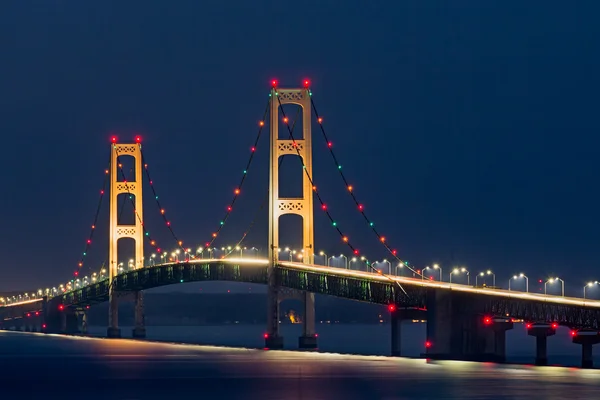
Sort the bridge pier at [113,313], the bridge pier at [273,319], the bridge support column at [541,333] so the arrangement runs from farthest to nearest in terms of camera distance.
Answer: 1. the bridge pier at [113,313]
2. the bridge pier at [273,319]
3. the bridge support column at [541,333]

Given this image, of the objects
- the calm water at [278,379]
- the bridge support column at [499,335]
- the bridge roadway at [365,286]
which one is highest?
the bridge roadway at [365,286]

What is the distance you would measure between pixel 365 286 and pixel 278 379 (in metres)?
38.4

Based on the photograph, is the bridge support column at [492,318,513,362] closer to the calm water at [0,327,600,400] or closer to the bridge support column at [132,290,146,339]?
the calm water at [0,327,600,400]

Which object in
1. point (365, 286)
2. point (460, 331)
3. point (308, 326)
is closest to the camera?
point (460, 331)

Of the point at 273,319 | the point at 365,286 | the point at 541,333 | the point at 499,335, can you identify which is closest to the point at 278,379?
the point at 499,335

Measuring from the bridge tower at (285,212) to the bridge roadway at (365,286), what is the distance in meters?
1.53

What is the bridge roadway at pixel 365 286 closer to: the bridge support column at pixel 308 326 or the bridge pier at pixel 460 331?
the bridge pier at pixel 460 331

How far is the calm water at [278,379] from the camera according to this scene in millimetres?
53719

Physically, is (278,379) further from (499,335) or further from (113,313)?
(113,313)

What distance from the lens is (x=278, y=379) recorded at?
64.3m

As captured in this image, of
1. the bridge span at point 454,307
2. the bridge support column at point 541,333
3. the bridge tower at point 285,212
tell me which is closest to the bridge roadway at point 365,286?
the bridge span at point 454,307

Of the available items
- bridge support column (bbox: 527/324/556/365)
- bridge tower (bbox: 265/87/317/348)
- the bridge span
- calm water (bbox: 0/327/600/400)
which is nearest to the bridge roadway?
the bridge span

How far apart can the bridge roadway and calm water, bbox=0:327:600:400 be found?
5307mm

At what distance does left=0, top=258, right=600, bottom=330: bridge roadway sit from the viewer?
269 feet
